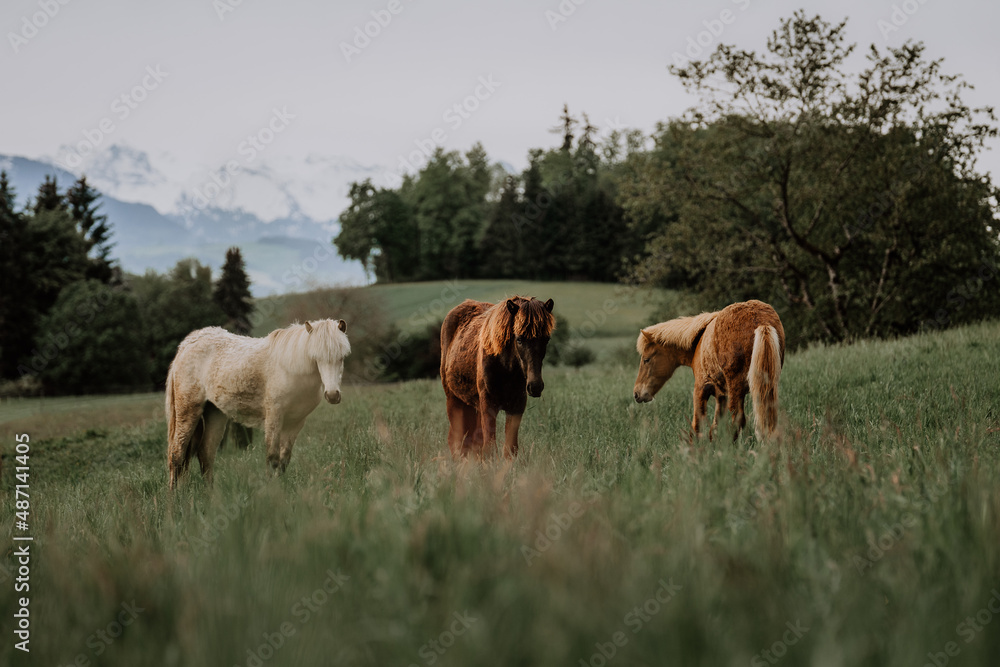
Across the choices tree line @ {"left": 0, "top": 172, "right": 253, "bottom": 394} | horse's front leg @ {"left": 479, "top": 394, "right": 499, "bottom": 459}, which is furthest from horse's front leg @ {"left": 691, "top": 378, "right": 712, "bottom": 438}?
tree line @ {"left": 0, "top": 172, "right": 253, "bottom": 394}

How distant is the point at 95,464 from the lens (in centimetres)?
1251

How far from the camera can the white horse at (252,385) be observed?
6398mm

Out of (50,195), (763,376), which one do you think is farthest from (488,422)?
(50,195)

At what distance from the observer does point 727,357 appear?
272 inches

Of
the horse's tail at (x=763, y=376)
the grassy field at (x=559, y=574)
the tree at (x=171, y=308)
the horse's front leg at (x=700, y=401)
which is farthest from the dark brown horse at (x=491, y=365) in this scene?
the tree at (x=171, y=308)

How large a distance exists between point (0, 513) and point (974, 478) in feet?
24.1

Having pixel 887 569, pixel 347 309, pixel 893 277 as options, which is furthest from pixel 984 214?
pixel 347 309

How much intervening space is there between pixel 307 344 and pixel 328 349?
0.36 meters

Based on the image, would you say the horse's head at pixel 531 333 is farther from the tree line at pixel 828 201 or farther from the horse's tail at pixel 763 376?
the tree line at pixel 828 201

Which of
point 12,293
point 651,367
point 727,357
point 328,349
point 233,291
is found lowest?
point 651,367

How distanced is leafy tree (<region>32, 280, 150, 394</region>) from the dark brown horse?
37.7 m

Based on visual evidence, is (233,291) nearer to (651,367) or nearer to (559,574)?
(651,367)

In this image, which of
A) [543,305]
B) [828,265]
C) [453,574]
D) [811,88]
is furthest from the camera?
[828,265]

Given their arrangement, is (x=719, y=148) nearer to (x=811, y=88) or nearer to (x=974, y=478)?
(x=811, y=88)
